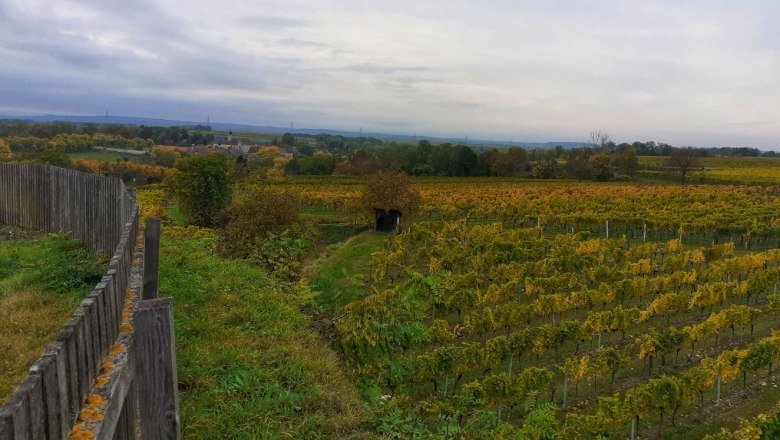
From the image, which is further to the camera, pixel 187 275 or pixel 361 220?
pixel 361 220

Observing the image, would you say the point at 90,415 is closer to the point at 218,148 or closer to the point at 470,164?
the point at 470,164

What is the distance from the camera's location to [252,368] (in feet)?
17.1

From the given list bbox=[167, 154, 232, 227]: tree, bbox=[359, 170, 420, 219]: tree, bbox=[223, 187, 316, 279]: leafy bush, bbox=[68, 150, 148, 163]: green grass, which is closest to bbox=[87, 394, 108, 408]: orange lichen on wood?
bbox=[223, 187, 316, 279]: leafy bush

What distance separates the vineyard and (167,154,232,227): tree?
11704 millimetres

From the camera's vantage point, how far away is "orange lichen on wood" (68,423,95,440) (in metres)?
2.04

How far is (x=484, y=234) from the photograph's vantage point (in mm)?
28266

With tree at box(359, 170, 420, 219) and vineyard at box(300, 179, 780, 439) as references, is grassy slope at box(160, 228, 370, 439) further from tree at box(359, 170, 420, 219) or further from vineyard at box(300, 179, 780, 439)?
tree at box(359, 170, 420, 219)

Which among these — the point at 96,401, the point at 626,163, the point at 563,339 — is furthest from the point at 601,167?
the point at 96,401

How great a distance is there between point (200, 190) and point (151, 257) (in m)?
27.1

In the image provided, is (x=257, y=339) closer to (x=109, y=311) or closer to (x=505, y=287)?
(x=109, y=311)

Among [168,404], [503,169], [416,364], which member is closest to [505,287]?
[416,364]

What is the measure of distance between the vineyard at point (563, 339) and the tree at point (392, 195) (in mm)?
3367

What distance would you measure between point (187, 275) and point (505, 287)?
11.4 meters

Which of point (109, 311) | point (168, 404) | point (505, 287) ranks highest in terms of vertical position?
point (109, 311)
